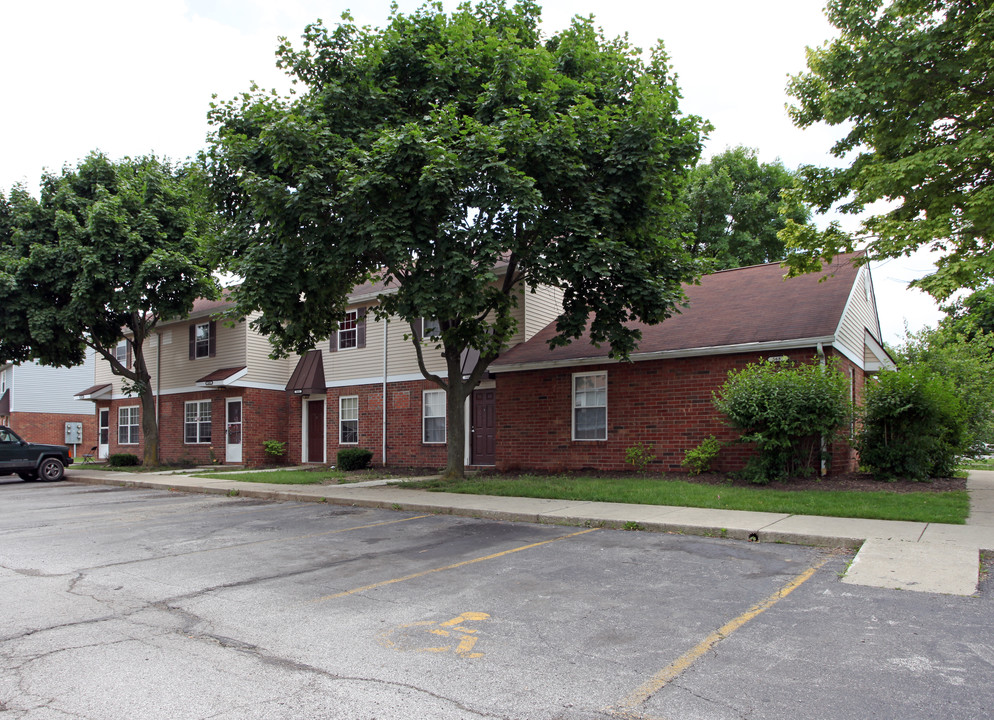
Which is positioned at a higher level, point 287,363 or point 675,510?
point 287,363

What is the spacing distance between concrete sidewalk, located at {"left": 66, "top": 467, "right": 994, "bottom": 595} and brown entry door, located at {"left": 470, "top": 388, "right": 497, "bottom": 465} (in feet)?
17.5

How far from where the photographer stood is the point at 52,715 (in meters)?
3.70

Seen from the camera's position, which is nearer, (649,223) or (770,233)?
(649,223)

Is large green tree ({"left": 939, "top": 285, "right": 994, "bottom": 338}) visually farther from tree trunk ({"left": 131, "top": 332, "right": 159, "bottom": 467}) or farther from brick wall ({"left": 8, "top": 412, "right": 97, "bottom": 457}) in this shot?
brick wall ({"left": 8, "top": 412, "right": 97, "bottom": 457})

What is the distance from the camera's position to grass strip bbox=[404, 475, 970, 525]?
9.89 metres

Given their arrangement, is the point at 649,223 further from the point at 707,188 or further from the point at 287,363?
the point at 707,188

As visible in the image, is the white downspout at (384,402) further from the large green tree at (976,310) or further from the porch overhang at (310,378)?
the large green tree at (976,310)

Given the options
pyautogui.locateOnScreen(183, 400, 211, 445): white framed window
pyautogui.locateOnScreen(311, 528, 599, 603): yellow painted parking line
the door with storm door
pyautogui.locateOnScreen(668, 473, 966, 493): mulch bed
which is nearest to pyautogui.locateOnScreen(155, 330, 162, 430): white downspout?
pyautogui.locateOnScreen(183, 400, 211, 445): white framed window

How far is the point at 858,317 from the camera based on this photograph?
17.9 m

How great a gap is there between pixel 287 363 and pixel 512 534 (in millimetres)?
18389

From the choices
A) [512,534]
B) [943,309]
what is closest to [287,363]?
[512,534]

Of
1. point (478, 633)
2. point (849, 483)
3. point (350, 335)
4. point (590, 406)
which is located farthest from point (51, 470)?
point (849, 483)

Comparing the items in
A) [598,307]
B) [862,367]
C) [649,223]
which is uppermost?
[649,223]

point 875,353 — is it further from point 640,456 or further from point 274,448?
point 274,448
